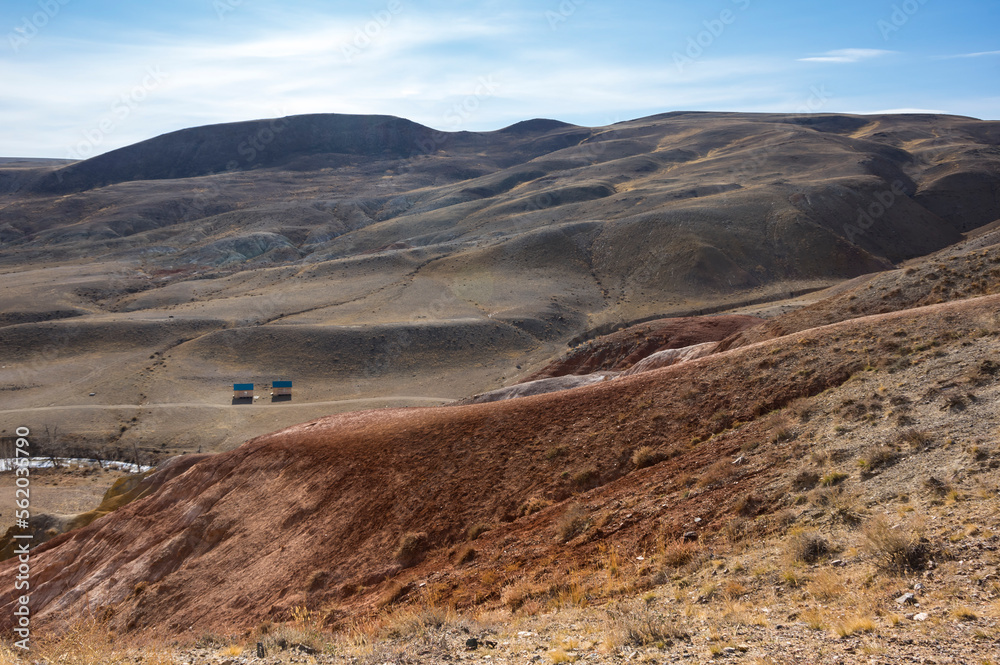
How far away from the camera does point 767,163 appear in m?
118

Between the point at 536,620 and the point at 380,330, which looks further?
the point at 380,330

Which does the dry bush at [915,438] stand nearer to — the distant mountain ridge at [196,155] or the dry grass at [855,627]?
the dry grass at [855,627]

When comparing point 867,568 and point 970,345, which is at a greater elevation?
point 970,345

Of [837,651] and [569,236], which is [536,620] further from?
[569,236]

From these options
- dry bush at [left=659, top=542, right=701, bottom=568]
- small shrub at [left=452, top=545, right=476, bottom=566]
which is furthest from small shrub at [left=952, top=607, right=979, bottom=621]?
small shrub at [left=452, top=545, right=476, bottom=566]

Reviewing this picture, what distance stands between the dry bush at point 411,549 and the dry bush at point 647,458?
17.2 feet

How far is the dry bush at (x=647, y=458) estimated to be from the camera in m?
15.0

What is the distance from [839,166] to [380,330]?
3521 inches

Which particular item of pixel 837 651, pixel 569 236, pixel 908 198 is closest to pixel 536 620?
pixel 837 651

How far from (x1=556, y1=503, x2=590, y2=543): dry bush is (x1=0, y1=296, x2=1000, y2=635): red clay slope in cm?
41

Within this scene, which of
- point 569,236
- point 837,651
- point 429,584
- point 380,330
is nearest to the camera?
point 837,651

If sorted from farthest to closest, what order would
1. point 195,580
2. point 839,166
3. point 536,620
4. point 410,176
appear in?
1. point 410,176
2. point 839,166
3. point 195,580
4. point 536,620

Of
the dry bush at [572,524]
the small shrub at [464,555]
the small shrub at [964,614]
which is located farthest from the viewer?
the small shrub at [464,555]

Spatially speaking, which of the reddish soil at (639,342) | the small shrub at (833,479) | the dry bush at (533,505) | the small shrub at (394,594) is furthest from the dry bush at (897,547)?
the reddish soil at (639,342)
